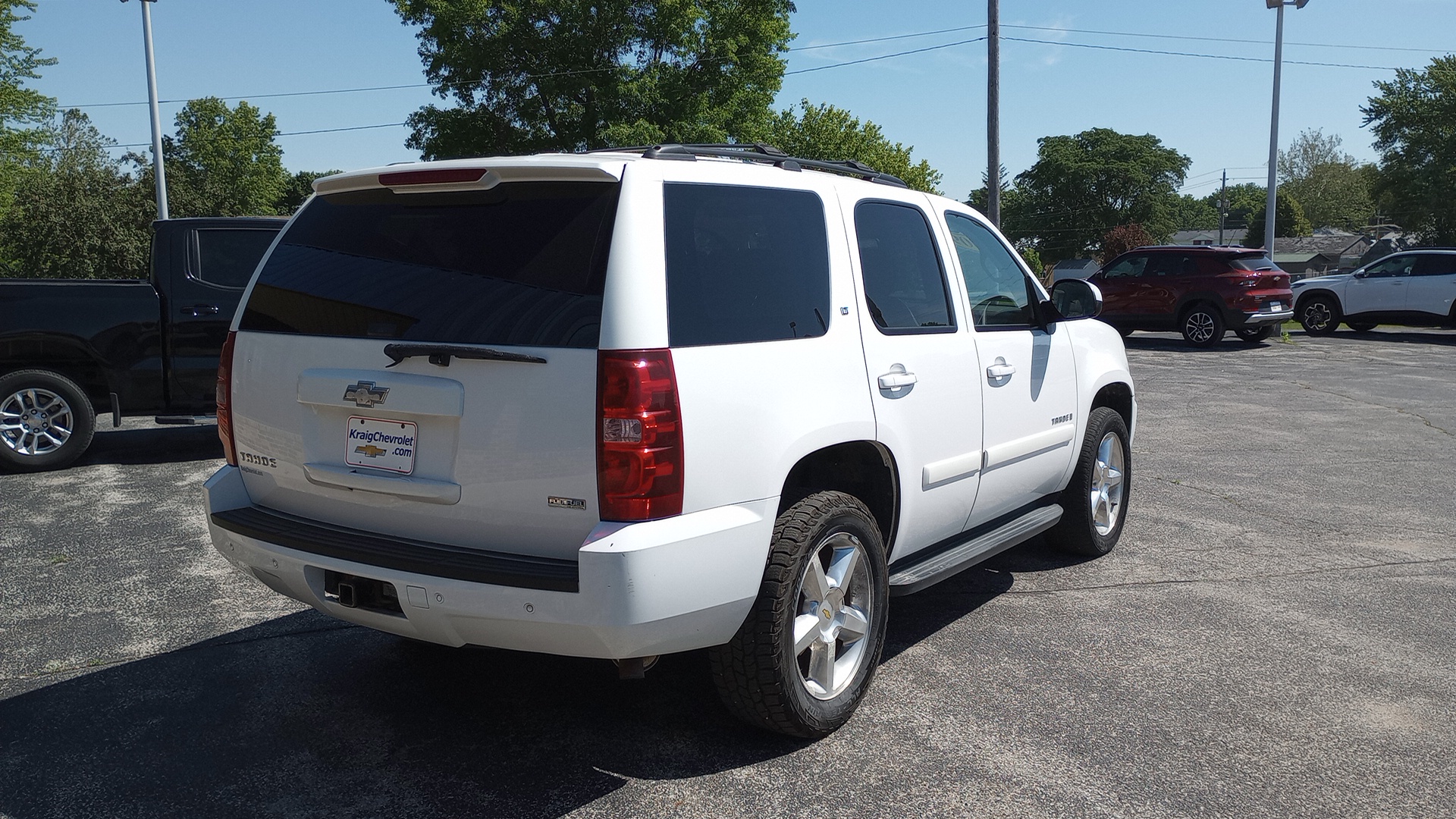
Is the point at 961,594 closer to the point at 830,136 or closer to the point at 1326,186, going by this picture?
the point at 830,136

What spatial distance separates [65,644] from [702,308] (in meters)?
3.26

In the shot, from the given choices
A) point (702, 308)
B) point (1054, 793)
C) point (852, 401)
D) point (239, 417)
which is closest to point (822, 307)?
point (852, 401)

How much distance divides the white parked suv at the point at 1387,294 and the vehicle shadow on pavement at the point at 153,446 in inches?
838

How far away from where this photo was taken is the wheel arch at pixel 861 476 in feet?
11.9

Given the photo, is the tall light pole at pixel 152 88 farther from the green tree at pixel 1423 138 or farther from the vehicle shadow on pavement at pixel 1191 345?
the green tree at pixel 1423 138

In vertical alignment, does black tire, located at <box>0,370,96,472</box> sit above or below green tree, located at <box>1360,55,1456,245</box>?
below

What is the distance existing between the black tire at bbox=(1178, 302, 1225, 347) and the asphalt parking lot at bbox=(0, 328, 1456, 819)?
14251 mm

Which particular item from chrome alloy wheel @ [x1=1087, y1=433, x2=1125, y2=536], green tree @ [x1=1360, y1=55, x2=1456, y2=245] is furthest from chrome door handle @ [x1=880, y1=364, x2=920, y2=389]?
green tree @ [x1=1360, y1=55, x2=1456, y2=245]

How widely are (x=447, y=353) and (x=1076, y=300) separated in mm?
3489

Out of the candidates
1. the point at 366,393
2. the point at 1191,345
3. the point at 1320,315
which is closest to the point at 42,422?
the point at 366,393

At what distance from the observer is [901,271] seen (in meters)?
4.16

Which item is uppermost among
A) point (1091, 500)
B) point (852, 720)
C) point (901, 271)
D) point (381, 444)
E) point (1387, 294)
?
point (901, 271)

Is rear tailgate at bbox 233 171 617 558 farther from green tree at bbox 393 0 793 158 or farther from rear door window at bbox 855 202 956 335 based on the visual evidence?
green tree at bbox 393 0 793 158

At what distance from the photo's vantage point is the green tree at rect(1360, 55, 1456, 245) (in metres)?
48.0
